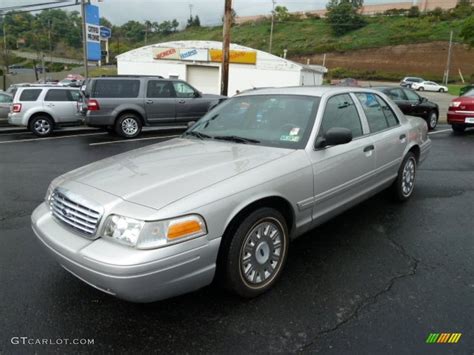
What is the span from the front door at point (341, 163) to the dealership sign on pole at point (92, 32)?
1708 cm

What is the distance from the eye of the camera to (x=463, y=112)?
1193 cm

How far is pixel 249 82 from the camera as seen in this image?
109ft

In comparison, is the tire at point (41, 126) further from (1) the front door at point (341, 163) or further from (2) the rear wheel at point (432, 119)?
(2) the rear wheel at point (432, 119)

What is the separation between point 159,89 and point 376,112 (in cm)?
894

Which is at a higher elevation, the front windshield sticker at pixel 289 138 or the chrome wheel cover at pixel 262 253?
the front windshield sticker at pixel 289 138

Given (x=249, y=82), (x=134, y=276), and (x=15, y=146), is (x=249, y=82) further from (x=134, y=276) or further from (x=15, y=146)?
(x=134, y=276)

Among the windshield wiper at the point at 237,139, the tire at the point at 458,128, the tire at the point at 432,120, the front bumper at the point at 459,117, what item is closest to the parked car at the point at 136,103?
the front bumper at the point at 459,117

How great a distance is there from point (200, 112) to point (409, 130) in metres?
8.85

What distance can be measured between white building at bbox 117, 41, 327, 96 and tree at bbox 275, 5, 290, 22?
90705 mm

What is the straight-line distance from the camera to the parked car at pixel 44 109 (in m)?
12.3

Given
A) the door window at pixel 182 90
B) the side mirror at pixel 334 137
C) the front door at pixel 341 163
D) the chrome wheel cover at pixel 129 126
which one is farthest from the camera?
the door window at pixel 182 90

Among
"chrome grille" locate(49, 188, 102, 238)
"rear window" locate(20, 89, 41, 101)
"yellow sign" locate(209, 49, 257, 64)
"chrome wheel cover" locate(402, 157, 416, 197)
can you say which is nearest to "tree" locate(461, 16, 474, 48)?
"yellow sign" locate(209, 49, 257, 64)
